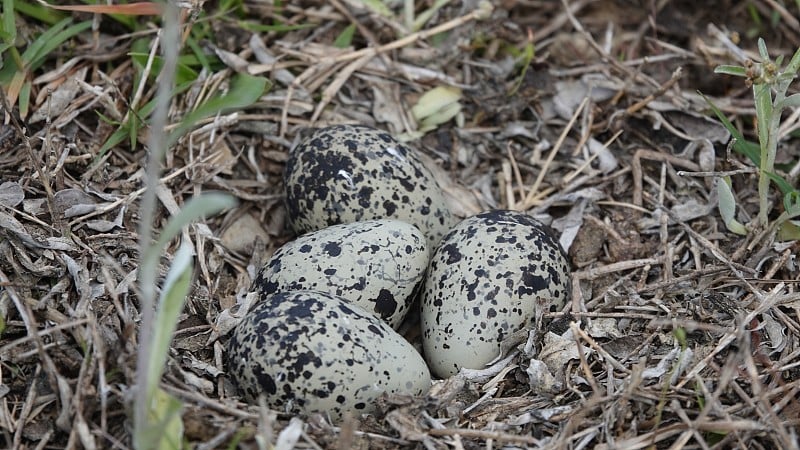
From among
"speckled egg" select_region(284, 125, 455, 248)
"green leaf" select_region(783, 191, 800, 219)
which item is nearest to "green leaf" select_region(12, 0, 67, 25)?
"speckled egg" select_region(284, 125, 455, 248)

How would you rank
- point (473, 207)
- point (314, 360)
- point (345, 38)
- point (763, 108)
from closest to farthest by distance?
point (314, 360) → point (763, 108) → point (473, 207) → point (345, 38)

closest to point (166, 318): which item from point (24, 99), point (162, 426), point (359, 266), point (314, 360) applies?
point (162, 426)

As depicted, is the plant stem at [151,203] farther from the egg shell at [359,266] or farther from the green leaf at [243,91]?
the green leaf at [243,91]

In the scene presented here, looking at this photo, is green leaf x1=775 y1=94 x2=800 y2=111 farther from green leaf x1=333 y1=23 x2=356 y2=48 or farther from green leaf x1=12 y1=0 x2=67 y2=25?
green leaf x1=12 y1=0 x2=67 y2=25

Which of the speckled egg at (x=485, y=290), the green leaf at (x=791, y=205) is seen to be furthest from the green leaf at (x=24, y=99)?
the green leaf at (x=791, y=205)

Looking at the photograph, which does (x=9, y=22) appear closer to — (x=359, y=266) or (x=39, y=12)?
(x=39, y=12)

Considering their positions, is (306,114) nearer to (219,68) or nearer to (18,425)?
(219,68)

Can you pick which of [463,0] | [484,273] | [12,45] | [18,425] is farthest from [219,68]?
[18,425]
